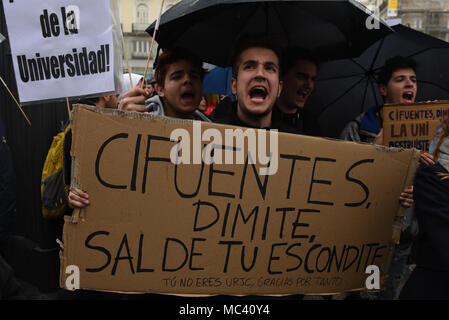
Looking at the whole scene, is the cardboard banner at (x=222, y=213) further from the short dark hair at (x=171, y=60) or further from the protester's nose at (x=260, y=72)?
the short dark hair at (x=171, y=60)

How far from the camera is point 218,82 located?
4266mm

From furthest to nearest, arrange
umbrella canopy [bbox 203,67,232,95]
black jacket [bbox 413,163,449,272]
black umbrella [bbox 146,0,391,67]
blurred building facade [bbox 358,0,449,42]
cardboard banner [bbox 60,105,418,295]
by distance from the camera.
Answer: blurred building facade [bbox 358,0,449,42] → umbrella canopy [bbox 203,67,232,95] → black umbrella [bbox 146,0,391,67] → black jacket [bbox 413,163,449,272] → cardboard banner [bbox 60,105,418,295]

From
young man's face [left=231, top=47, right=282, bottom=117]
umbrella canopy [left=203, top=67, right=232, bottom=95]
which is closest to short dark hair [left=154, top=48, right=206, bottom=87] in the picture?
young man's face [left=231, top=47, right=282, bottom=117]

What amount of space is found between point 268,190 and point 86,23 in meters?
1.24

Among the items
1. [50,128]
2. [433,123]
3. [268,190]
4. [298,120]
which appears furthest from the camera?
[50,128]

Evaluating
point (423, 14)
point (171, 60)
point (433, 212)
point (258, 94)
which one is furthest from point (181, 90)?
point (423, 14)

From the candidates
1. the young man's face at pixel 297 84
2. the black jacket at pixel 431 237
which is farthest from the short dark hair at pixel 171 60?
the black jacket at pixel 431 237

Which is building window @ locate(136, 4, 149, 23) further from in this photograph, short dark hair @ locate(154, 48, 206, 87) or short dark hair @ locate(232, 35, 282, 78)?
short dark hair @ locate(232, 35, 282, 78)

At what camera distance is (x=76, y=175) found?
1617 mm

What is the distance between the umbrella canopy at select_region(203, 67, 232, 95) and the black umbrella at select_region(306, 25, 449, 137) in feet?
3.08

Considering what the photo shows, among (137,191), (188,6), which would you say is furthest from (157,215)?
(188,6)

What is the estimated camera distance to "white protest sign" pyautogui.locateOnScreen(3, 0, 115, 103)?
2.06 m

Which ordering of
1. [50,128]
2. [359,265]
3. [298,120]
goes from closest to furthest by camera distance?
[359,265]
[298,120]
[50,128]
